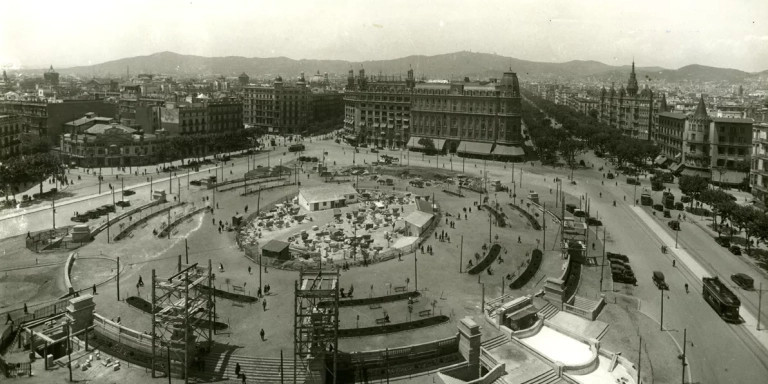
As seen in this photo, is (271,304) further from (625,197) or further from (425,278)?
(625,197)

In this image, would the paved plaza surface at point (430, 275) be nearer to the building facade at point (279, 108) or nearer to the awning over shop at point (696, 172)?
the awning over shop at point (696, 172)

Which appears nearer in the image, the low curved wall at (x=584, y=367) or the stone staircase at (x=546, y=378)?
the stone staircase at (x=546, y=378)

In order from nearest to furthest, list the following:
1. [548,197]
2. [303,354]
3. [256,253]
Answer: [303,354] → [256,253] → [548,197]

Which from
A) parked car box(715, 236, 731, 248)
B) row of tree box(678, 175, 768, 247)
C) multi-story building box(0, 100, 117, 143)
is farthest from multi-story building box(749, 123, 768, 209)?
multi-story building box(0, 100, 117, 143)

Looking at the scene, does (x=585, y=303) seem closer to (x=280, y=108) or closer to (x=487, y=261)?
(x=487, y=261)

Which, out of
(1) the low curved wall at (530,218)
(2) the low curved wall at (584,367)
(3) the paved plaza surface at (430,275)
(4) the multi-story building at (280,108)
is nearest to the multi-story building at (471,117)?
(3) the paved plaza surface at (430,275)

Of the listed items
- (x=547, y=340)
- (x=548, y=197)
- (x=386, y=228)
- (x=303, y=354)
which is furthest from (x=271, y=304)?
(x=548, y=197)

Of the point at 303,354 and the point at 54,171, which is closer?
the point at 303,354
